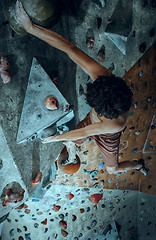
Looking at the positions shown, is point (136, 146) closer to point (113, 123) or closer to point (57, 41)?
point (113, 123)

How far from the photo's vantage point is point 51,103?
5.99ft

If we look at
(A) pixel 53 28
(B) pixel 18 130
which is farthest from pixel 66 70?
(B) pixel 18 130

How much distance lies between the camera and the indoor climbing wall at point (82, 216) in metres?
2.64

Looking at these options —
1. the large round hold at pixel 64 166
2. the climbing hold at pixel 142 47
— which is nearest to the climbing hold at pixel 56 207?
the large round hold at pixel 64 166

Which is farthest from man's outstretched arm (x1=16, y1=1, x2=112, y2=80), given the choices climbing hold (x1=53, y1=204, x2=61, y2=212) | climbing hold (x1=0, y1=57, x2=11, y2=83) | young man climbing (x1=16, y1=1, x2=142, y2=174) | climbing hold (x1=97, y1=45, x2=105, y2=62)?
climbing hold (x1=53, y1=204, x2=61, y2=212)

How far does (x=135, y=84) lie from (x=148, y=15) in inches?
23.5

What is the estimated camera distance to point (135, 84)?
2.33m

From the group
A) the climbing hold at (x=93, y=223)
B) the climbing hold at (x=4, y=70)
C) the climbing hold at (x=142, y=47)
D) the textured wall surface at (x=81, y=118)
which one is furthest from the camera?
the climbing hold at (x=93, y=223)

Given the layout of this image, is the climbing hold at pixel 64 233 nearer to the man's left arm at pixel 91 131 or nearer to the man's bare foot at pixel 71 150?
the man's bare foot at pixel 71 150

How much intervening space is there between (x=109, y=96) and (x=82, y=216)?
1952 mm

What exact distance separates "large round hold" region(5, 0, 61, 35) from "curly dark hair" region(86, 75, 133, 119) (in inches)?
19.3

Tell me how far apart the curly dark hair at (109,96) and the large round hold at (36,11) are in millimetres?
491

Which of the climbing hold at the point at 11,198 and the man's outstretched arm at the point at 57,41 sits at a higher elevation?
the man's outstretched arm at the point at 57,41

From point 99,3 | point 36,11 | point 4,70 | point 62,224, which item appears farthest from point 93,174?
point 36,11
